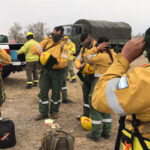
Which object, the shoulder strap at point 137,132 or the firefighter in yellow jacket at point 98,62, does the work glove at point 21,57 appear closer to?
the firefighter in yellow jacket at point 98,62

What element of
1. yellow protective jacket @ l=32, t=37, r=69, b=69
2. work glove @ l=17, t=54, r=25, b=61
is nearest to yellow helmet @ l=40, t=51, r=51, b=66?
yellow protective jacket @ l=32, t=37, r=69, b=69

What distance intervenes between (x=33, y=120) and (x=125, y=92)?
4.29m

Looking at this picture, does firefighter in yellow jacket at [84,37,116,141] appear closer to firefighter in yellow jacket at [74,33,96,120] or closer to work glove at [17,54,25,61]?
firefighter in yellow jacket at [74,33,96,120]

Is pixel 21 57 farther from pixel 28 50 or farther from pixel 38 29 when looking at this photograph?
pixel 38 29

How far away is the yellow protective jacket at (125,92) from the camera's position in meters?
1.30

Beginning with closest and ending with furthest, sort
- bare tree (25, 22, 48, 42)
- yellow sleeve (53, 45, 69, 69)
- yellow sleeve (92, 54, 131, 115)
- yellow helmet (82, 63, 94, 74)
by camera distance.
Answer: yellow sleeve (92, 54, 131, 115), yellow helmet (82, 63, 94, 74), yellow sleeve (53, 45, 69, 69), bare tree (25, 22, 48, 42)

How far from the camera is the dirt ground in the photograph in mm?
4139

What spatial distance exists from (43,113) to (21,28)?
3080 centimetres

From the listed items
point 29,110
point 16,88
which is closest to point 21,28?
point 16,88

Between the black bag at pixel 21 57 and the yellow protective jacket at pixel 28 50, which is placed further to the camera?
the black bag at pixel 21 57

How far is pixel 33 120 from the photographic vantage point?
5.32 metres

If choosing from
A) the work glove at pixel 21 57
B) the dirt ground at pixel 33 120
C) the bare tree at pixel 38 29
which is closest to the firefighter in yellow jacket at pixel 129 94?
the dirt ground at pixel 33 120

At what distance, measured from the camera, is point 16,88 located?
880 centimetres

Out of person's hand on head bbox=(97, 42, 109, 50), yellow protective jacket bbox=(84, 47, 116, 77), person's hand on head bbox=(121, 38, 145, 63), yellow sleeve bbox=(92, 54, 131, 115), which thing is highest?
person's hand on head bbox=(121, 38, 145, 63)
